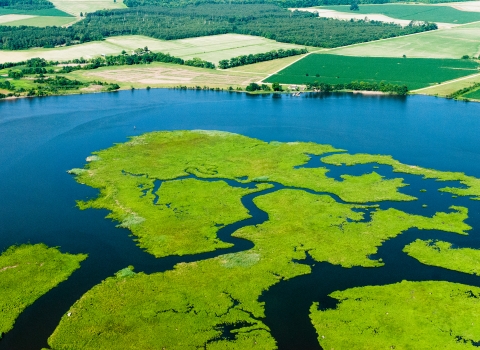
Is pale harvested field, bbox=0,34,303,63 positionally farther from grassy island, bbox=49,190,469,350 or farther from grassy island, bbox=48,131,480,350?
grassy island, bbox=49,190,469,350

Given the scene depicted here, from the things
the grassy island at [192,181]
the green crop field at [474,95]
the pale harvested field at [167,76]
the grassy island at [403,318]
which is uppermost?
the pale harvested field at [167,76]

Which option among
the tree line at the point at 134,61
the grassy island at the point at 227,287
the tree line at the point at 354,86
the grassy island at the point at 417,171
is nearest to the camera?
the grassy island at the point at 227,287

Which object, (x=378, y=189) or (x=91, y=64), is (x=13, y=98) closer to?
(x=91, y=64)

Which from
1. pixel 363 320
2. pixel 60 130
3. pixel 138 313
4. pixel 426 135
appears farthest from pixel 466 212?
pixel 60 130

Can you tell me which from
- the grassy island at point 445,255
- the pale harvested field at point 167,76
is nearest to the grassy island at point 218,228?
the grassy island at point 445,255

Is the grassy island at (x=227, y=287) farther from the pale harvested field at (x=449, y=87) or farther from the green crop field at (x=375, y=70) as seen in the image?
the green crop field at (x=375, y=70)

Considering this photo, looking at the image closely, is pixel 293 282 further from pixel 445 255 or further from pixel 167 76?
pixel 167 76
